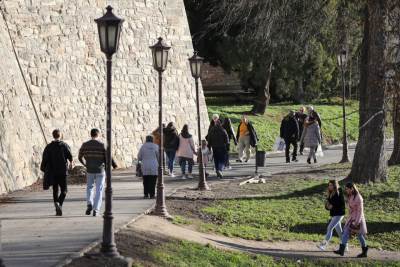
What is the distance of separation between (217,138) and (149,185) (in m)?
4.69

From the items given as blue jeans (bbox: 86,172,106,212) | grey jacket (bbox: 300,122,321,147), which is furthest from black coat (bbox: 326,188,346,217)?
grey jacket (bbox: 300,122,321,147)

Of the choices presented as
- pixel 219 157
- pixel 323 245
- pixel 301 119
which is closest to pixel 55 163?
pixel 323 245

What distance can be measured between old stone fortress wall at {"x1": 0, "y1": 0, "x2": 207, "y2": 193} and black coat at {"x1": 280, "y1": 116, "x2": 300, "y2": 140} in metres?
4.44

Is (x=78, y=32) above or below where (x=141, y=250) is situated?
above

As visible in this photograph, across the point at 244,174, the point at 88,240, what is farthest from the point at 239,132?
the point at 88,240

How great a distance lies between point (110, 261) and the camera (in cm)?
986

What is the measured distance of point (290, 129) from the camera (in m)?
25.1

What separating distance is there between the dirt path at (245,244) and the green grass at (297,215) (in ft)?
1.47

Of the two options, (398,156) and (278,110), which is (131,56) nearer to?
(398,156)

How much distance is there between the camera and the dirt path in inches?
515

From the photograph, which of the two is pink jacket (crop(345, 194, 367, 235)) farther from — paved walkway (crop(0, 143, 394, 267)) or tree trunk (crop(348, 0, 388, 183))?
tree trunk (crop(348, 0, 388, 183))

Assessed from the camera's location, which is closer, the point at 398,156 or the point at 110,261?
the point at 110,261

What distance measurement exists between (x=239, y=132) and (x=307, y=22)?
503 cm

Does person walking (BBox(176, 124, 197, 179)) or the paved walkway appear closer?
the paved walkway
